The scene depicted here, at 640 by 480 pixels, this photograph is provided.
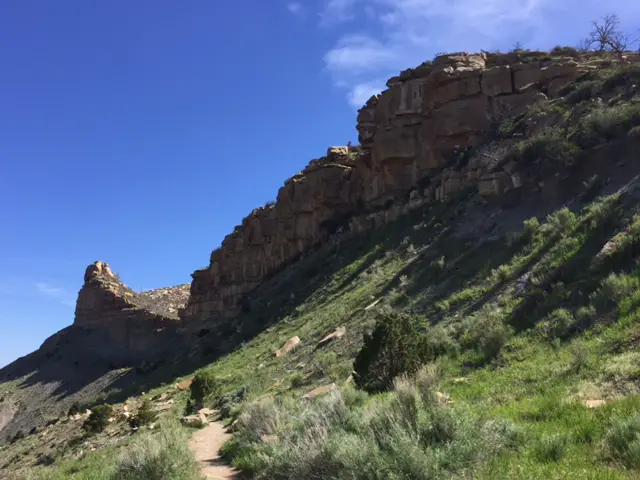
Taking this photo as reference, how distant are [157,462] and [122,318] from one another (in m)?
70.8

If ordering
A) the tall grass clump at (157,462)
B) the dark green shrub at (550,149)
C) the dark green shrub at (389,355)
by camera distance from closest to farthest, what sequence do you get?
the tall grass clump at (157,462) < the dark green shrub at (389,355) < the dark green shrub at (550,149)

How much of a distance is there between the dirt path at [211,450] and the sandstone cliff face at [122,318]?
174 ft

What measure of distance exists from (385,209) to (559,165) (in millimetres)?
17767

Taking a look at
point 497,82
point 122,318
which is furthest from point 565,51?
point 122,318

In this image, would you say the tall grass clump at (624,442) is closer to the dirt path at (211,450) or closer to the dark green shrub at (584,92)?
the dirt path at (211,450)

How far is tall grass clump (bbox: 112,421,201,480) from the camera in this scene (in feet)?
21.4

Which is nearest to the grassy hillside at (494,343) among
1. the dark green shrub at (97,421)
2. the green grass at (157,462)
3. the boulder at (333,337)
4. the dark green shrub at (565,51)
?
the green grass at (157,462)

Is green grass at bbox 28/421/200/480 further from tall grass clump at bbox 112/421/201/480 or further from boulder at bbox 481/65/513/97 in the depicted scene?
boulder at bbox 481/65/513/97

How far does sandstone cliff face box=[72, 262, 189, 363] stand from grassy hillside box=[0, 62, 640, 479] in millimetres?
40597

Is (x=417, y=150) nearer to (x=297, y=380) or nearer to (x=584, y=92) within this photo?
(x=584, y=92)

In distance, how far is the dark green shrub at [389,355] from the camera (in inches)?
438

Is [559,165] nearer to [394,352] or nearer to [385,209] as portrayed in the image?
[394,352]

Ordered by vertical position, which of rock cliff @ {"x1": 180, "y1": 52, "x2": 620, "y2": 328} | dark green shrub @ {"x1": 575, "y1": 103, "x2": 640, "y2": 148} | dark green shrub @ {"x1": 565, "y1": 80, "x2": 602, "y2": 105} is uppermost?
rock cliff @ {"x1": 180, "y1": 52, "x2": 620, "y2": 328}

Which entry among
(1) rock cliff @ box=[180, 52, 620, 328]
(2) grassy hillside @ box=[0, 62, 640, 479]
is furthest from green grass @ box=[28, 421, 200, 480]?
(1) rock cliff @ box=[180, 52, 620, 328]
